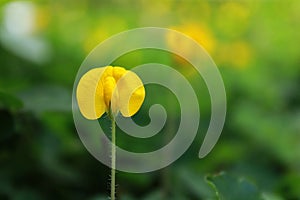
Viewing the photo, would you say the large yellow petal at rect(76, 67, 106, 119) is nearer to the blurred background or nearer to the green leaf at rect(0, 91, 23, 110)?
the blurred background

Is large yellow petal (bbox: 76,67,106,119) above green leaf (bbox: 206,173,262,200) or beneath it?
beneath

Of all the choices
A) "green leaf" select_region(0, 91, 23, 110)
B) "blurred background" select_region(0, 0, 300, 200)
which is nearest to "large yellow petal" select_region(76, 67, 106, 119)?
"blurred background" select_region(0, 0, 300, 200)

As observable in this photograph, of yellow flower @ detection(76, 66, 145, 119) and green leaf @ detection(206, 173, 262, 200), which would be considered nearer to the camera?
yellow flower @ detection(76, 66, 145, 119)

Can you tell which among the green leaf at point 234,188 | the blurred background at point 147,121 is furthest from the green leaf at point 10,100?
the green leaf at point 234,188

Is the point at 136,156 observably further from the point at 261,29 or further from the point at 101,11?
the point at 101,11

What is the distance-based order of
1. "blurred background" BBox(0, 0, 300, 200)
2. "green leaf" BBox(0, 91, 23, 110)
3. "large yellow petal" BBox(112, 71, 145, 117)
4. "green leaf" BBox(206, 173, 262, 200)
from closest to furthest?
"large yellow petal" BBox(112, 71, 145, 117) → "green leaf" BBox(206, 173, 262, 200) → "green leaf" BBox(0, 91, 23, 110) → "blurred background" BBox(0, 0, 300, 200)

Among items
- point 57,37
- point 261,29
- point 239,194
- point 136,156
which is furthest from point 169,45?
point 261,29

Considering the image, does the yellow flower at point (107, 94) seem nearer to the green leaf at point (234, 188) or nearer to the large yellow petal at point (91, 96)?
the large yellow petal at point (91, 96)
